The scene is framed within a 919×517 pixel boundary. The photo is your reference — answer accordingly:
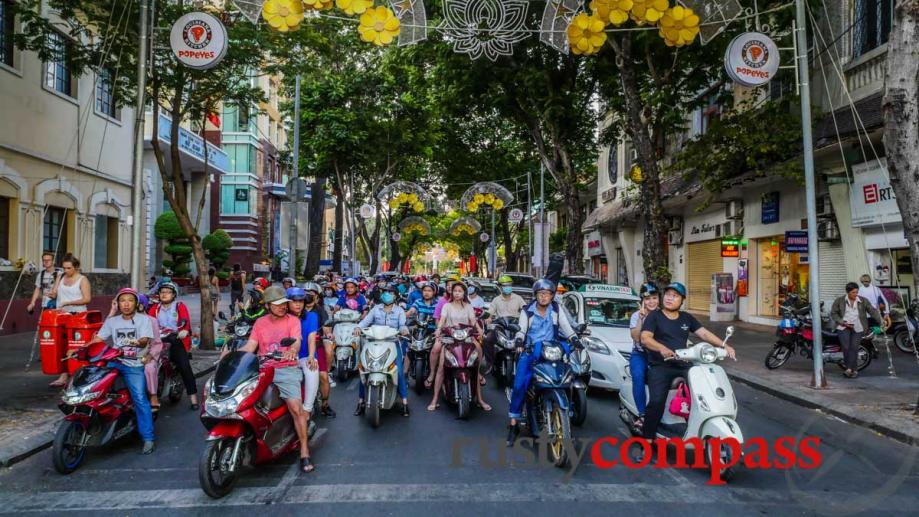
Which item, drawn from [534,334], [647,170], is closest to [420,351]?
[534,334]

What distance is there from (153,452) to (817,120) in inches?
627

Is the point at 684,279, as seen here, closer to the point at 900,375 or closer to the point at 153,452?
the point at 900,375

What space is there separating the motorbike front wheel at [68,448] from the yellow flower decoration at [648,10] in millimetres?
8317

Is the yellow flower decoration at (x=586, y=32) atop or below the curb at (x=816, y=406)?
atop

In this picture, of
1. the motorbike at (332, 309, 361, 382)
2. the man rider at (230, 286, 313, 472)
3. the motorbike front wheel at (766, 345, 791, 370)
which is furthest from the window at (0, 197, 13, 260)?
the motorbike front wheel at (766, 345, 791, 370)

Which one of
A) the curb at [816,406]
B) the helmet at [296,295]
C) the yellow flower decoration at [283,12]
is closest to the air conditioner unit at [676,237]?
the curb at [816,406]

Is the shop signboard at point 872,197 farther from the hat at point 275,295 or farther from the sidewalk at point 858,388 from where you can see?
the hat at point 275,295

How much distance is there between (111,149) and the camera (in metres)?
20.7

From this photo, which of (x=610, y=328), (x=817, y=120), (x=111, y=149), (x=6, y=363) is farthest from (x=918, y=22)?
(x=111, y=149)

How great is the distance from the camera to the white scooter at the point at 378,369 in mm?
7887

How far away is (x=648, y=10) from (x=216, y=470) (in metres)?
7.93

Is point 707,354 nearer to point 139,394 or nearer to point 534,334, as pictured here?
point 534,334

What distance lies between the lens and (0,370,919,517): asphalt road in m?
5.13

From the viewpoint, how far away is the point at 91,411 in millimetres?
6145
